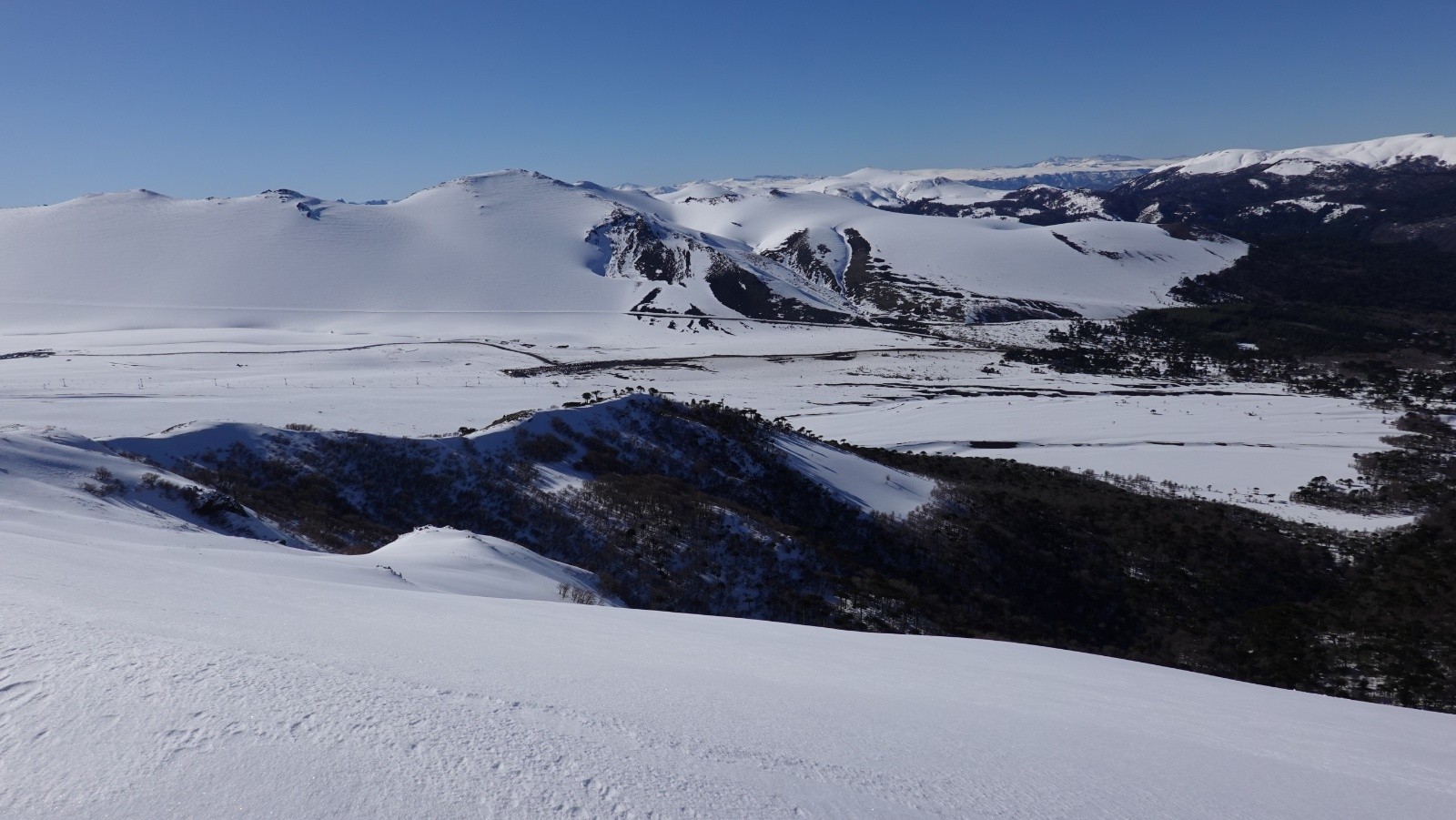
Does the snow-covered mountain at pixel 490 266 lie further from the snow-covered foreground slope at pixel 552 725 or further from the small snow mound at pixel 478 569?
the snow-covered foreground slope at pixel 552 725

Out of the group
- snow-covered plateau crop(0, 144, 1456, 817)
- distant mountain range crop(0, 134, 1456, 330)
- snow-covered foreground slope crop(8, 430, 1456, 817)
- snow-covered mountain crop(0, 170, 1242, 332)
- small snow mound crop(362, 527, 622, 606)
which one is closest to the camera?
snow-covered foreground slope crop(8, 430, 1456, 817)

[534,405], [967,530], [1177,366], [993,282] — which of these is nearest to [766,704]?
[967,530]

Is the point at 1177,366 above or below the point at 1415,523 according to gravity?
above

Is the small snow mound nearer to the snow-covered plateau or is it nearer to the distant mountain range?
the snow-covered plateau

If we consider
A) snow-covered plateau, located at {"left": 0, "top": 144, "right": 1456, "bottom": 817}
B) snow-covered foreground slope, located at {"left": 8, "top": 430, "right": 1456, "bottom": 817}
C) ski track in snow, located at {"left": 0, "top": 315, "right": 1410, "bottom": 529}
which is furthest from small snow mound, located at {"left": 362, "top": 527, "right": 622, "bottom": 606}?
ski track in snow, located at {"left": 0, "top": 315, "right": 1410, "bottom": 529}

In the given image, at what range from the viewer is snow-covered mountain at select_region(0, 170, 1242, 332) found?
12019cm

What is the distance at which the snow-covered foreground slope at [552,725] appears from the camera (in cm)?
371

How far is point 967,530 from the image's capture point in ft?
108

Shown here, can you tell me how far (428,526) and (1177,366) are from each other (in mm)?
101088

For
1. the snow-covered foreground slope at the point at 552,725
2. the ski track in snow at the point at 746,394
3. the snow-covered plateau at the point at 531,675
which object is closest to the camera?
the snow-covered foreground slope at the point at 552,725

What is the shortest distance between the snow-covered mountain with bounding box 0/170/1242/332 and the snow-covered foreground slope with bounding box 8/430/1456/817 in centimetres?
11143

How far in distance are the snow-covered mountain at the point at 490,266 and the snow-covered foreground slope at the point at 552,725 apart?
4387 inches

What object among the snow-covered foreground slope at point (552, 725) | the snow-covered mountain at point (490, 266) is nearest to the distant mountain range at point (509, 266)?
the snow-covered mountain at point (490, 266)

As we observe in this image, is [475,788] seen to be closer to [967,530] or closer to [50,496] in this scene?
[50,496]
